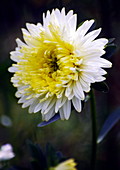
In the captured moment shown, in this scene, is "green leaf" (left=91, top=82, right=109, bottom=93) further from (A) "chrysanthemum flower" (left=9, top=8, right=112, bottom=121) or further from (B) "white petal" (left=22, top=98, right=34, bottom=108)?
(B) "white petal" (left=22, top=98, right=34, bottom=108)

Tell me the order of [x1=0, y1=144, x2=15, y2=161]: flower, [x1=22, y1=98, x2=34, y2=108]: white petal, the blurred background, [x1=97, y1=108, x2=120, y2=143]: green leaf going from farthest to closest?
the blurred background
[x1=97, y1=108, x2=120, y2=143]: green leaf
[x1=22, y1=98, x2=34, y2=108]: white petal
[x1=0, y1=144, x2=15, y2=161]: flower

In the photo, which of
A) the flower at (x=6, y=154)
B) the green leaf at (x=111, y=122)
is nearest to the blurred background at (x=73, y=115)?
the green leaf at (x=111, y=122)

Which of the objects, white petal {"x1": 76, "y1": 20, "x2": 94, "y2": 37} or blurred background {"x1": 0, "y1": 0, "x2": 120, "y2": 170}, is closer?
white petal {"x1": 76, "y1": 20, "x2": 94, "y2": 37}

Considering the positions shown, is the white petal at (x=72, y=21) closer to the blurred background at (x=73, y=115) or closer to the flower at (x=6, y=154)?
the flower at (x=6, y=154)

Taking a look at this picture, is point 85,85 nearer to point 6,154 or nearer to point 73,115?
point 6,154

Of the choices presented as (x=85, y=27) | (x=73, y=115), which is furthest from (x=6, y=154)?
(x=73, y=115)

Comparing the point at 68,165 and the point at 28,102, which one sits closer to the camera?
the point at 68,165

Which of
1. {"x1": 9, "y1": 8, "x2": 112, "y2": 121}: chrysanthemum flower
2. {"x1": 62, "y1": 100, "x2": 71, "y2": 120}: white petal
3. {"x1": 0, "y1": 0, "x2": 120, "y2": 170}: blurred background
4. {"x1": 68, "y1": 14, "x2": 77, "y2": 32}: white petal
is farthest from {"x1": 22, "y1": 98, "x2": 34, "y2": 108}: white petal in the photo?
{"x1": 0, "y1": 0, "x2": 120, "y2": 170}: blurred background

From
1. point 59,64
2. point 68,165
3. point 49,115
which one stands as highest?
point 59,64
